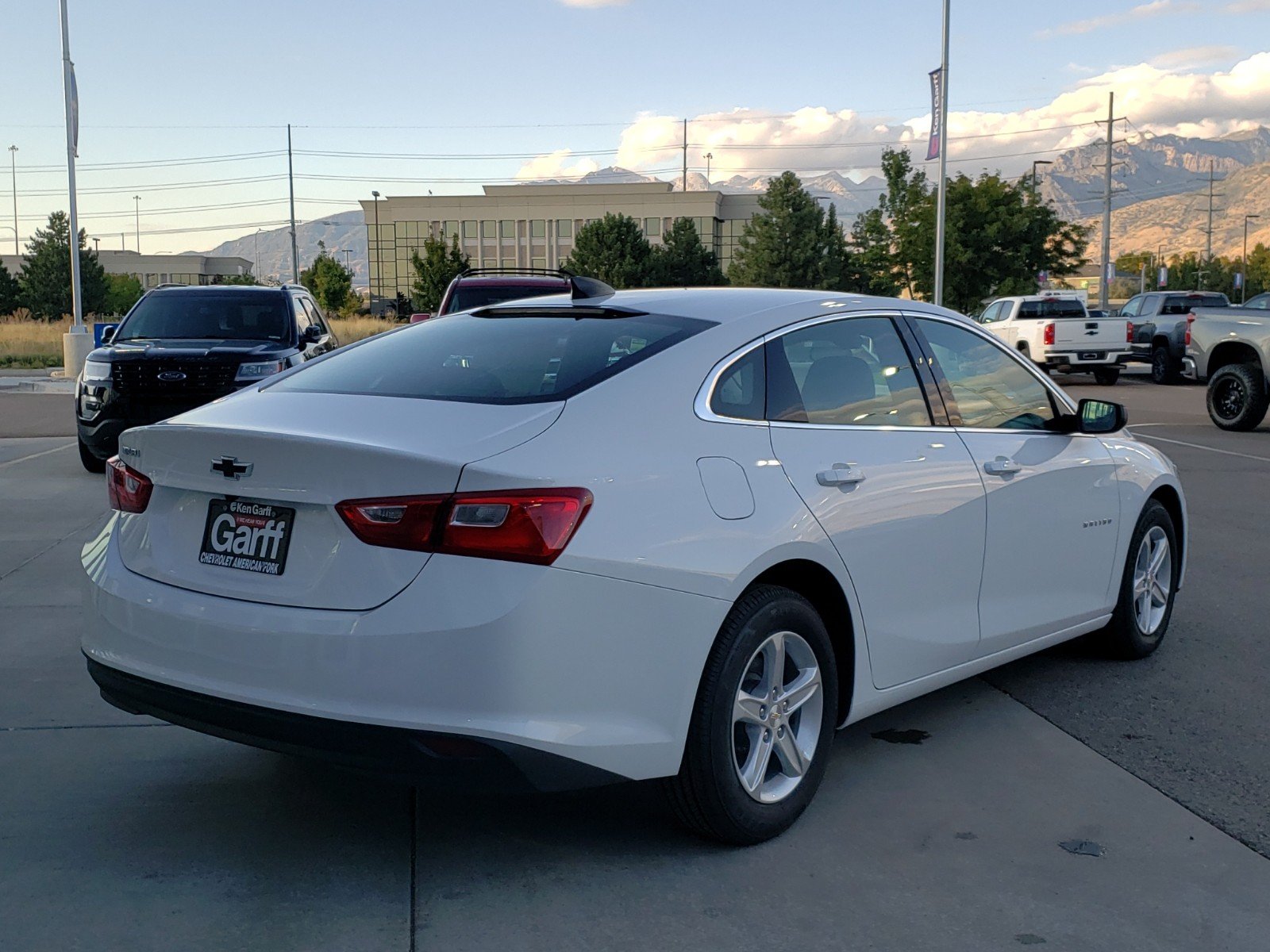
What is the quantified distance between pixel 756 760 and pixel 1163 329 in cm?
2740

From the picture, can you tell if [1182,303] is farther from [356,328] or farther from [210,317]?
[356,328]

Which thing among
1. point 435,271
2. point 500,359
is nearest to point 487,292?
point 500,359

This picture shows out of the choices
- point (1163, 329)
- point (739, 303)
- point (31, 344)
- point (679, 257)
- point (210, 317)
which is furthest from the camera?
point (679, 257)

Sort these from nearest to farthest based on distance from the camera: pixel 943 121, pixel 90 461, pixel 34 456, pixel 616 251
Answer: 1. pixel 90 461
2. pixel 34 456
3. pixel 943 121
4. pixel 616 251

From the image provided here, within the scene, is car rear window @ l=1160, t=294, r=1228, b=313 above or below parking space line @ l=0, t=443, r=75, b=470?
above

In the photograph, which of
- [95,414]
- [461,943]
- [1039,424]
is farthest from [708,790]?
[95,414]

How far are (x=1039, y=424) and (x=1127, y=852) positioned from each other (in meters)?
1.95

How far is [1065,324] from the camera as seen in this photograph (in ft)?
91.8

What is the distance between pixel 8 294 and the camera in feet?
223

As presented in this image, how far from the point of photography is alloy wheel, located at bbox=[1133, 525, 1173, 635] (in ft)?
19.3

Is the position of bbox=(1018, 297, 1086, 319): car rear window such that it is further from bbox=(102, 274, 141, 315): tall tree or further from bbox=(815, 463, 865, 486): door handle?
bbox=(102, 274, 141, 315): tall tree

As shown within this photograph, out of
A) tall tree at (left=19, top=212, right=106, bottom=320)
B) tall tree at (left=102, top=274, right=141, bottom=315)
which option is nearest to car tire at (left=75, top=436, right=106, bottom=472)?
tall tree at (left=19, top=212, right=106, bottom=320)

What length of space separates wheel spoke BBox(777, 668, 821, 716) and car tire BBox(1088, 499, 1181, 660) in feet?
7.55

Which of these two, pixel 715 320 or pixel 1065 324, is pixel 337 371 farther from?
pixel 1065 324
